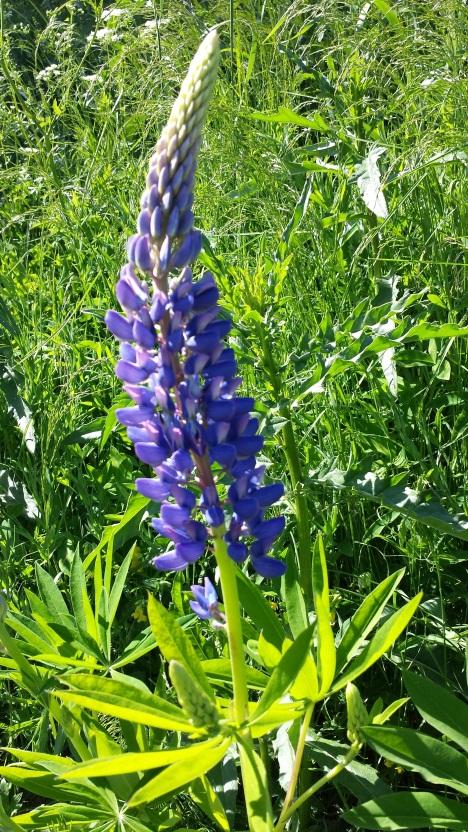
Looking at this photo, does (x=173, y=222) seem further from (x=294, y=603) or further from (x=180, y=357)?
(x=294, y=603)

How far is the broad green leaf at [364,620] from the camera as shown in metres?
1.50

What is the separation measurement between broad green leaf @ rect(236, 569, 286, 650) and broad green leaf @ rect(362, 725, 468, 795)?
215 mm

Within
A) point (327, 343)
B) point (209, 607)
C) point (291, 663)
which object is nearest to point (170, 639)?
point (209, 607)

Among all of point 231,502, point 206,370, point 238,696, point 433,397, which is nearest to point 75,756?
point 238,696

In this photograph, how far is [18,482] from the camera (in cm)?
258

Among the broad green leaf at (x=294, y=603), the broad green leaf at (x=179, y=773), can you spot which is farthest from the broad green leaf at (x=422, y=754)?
the broad green leaf at (x=179, y=773)

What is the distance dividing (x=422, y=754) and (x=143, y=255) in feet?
2.91

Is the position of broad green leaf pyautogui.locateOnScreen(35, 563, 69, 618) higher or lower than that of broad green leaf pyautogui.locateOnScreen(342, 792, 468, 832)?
higher

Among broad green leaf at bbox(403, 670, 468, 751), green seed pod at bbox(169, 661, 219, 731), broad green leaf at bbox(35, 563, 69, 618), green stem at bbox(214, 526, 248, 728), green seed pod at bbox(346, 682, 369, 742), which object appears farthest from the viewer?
broad green leaf at bbox(35, 563, 69, 618)

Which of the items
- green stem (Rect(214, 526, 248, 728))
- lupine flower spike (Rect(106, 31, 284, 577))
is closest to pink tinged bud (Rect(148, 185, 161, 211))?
lupine flower spike (Rect(106, 31, 284, 577))

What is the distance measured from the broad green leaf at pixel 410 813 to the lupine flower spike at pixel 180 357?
48cm

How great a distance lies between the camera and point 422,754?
1.45m

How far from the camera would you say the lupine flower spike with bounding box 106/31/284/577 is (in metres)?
1.18

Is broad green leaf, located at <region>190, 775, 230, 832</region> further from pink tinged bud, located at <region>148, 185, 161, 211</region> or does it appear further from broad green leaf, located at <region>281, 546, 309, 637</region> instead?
pink tinged bud, located at <region>148, 185, 161, 211</region>
